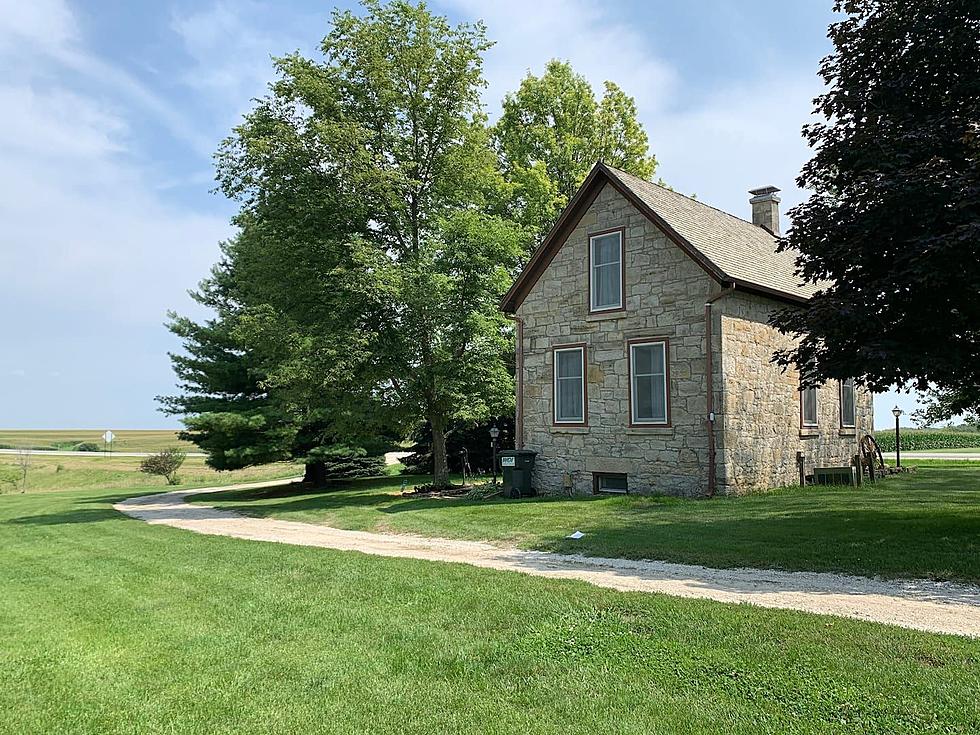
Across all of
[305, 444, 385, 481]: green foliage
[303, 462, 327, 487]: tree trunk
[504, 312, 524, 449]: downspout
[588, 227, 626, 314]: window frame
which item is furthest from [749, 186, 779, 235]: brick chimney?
[303, 462, 327, 487]: tree trunk

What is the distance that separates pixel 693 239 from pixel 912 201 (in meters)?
8.39

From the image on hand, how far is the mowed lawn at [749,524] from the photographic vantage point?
9.27 meters

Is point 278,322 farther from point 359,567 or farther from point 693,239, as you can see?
point 359,567

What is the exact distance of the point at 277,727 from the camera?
4707 mm

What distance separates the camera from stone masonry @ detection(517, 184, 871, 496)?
17.0 metres

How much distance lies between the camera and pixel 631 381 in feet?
59.6

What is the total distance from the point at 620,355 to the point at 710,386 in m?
2.47

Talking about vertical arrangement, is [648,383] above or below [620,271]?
below

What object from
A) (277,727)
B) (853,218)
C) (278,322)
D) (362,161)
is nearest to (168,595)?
(277,727)

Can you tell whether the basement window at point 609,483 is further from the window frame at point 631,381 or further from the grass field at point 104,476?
the grass field at point 104,476

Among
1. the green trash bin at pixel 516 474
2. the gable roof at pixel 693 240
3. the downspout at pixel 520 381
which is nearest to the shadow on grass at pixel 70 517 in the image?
the green trash bin at pixel 516 474

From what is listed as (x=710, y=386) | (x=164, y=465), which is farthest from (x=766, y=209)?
(x=164, y=465)

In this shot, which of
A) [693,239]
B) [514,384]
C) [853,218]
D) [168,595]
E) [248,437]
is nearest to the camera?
[168,595]

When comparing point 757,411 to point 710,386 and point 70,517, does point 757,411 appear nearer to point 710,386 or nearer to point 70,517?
point 710,386
